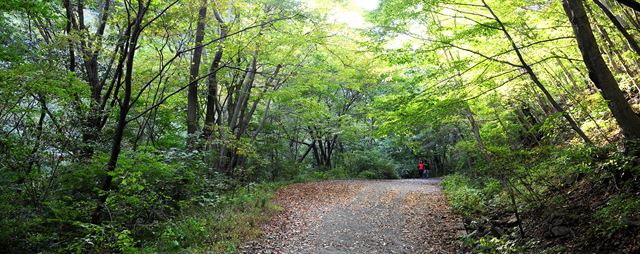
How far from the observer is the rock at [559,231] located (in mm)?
4906

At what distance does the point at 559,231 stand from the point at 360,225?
4.49 metres

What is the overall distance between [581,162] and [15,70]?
9116 mm

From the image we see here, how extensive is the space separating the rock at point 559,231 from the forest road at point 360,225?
197 centimetres

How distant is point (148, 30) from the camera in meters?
7.11

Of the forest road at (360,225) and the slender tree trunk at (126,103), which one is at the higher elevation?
the slender tree trunk at (126,103)

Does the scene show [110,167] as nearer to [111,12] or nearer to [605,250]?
[111,12]

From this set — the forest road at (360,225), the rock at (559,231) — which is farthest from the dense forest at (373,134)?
the forest road at (360,225)

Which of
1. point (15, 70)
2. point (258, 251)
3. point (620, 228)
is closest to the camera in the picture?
point (620, 228)

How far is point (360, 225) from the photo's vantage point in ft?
28.3

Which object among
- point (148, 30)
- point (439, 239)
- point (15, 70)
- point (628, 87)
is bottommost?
point (439, 239)

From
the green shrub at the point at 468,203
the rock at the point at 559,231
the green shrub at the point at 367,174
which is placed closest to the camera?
the rock at the point at 559,231

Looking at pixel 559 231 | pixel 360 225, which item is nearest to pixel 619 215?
pixel 559 231

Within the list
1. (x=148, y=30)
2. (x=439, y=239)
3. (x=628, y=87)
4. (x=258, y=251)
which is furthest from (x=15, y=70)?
(x=628, y=87)

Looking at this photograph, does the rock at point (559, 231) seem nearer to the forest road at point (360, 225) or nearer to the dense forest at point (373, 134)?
the dense forest at point (373, 134)
